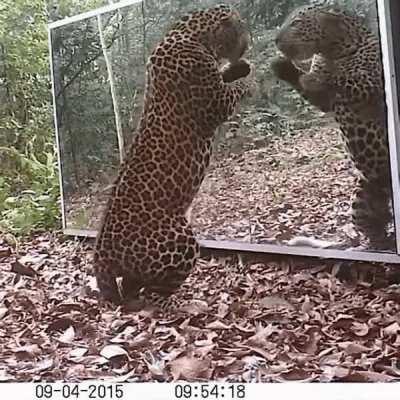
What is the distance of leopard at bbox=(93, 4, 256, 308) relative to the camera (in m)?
1.58

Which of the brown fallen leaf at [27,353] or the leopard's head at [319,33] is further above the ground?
the leopard's head at [319,33]

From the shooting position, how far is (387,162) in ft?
5.20

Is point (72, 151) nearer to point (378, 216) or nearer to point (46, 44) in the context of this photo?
point (46, 44)

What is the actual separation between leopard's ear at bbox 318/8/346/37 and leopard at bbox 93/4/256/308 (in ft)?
0.54

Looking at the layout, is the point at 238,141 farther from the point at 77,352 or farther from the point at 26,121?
the point at 77,352

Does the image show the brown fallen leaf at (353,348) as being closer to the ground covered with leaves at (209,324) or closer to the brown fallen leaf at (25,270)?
the ground covered with leaves at (209,324)

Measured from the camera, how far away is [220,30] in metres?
→ 1.59

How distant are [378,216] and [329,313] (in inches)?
9.2

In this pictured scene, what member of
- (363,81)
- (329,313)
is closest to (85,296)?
(329,313)
